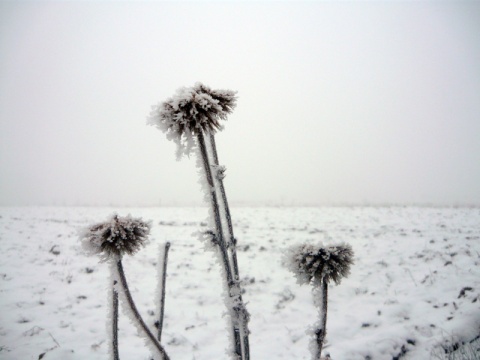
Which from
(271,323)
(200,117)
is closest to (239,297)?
(200,117)

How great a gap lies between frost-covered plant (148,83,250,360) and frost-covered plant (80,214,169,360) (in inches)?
18.8

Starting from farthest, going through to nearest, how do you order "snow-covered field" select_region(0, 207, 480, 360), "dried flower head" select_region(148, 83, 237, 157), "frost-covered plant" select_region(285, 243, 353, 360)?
"snow-covered field" select_region(0, 207, 480, 360) → "frost-covered plant" select_region(285, 243, 353, 360) → "dried flower head" select_region(148, 83, 237, 157)

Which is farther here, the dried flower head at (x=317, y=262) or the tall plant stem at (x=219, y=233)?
the dried flower head at (x=317, y=262)

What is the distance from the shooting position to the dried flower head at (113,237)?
1607 millimetres

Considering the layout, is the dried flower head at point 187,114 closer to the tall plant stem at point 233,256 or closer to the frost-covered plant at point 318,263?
the tall plant stem at point 233,256

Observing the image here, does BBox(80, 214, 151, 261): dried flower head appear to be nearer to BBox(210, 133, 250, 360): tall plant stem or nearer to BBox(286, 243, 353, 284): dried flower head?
BBox(210, 133, 250, 360): tall plant stem

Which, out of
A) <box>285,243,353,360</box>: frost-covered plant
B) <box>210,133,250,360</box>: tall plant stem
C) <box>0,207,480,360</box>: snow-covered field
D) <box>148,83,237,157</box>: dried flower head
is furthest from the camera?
<box>0,207,480,360</box>: snow-covered field

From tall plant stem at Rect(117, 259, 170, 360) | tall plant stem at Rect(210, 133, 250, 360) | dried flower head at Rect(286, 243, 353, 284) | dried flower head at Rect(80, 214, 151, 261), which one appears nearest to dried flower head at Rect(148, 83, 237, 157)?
tall plant stem at Rect(210, 133, 250, 360)

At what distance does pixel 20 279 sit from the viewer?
249 inches

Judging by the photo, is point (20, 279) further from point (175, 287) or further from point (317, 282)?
point (317, 282)

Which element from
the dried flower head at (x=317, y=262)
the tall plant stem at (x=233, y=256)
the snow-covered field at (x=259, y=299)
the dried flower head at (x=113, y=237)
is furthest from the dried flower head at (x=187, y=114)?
the snow-covered field at (x=259, y=299)

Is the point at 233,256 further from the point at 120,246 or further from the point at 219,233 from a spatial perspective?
the point at 120,246

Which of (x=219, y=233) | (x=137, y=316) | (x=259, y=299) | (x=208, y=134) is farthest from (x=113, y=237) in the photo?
(x=259, y=299)

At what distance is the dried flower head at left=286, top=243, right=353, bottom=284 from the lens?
186cm
